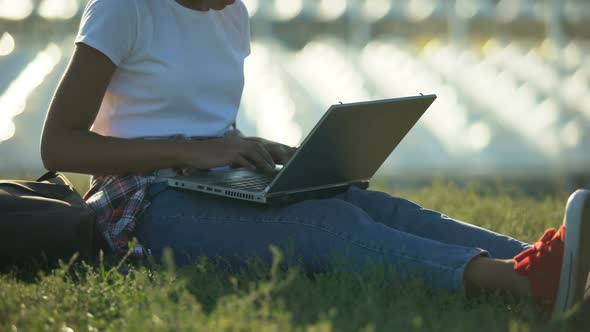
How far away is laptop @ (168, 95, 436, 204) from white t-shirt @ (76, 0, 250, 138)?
210mm

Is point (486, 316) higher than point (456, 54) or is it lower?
lower

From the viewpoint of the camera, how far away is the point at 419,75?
8.43m

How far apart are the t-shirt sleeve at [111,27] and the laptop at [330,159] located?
411mm

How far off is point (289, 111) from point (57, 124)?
4.35 meters

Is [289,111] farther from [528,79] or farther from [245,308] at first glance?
[245,308]

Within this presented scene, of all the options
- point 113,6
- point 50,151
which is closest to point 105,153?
point 50,151

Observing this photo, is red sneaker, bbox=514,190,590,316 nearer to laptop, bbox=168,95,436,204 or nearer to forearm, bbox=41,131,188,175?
laptop, bbox=168,95,436,204

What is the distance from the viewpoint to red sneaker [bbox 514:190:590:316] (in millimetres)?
2301

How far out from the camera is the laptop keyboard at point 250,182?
105 inches

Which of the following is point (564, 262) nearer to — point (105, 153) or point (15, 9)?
point (105, 153)

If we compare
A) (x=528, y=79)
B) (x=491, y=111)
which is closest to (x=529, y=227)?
(x=491, y=111)

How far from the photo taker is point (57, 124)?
8.91 ft

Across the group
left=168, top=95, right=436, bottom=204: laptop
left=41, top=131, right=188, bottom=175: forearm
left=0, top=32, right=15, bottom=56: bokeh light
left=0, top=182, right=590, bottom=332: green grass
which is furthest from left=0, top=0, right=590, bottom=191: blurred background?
left=0, top=182, right=590, bottom=332: green grass

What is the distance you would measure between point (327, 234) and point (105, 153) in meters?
0.68
